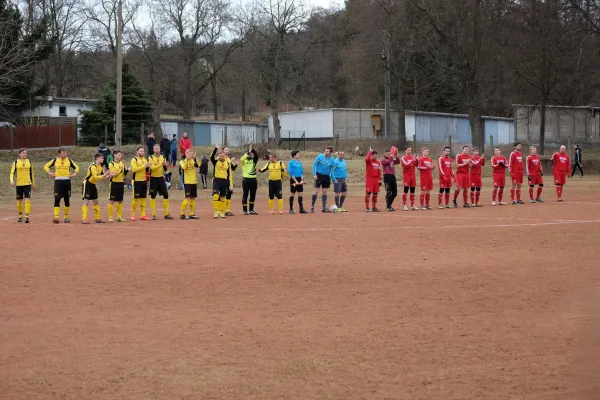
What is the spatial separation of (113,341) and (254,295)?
10.5 feet

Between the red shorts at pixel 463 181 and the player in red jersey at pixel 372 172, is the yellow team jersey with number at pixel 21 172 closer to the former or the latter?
the player in red jersey at pixel 372 172

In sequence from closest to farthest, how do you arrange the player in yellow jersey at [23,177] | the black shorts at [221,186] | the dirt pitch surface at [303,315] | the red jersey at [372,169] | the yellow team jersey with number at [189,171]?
the dirt pitch surface at [303,315], the player in yellow jersey at [23,177], the yellow team jersey with number at [189,171], the black shorts at [221,186], the red jersey at [372,169]

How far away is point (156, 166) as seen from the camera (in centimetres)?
2561

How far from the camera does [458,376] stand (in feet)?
29.1

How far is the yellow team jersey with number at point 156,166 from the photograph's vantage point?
2558cm

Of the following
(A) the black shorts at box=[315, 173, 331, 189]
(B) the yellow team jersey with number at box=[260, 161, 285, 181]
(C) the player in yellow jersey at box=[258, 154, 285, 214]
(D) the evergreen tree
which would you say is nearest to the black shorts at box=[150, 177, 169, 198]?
(C) the player in yellow jersey at box=[258, 154, 285, 214]

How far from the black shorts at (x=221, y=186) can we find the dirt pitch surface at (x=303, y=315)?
5.21 m

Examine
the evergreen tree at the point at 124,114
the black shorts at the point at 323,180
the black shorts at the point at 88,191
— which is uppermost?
the evergreen tree at the point at 124,114

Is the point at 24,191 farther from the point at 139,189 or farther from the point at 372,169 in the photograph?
the point at 372,169

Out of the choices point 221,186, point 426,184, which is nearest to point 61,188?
point 221,186

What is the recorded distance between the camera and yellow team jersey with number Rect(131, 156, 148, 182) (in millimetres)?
25219

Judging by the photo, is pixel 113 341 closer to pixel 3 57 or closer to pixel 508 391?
pixel 508 391

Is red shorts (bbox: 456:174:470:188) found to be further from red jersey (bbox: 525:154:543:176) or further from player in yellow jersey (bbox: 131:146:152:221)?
player in yellow jersey (bbox: 131:146:152:221)

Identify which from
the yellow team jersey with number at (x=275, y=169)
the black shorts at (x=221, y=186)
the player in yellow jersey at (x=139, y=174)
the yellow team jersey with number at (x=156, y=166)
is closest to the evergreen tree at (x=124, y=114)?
the yellow team jersey with number at (x=275, y=169)
